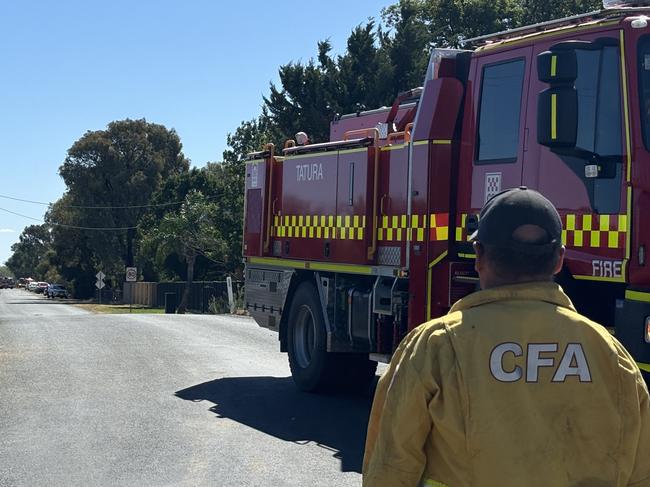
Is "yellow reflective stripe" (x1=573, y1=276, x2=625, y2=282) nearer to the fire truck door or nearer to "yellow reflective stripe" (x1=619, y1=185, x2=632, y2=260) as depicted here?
"yellow reflective stripe" (x1=619, y1=185, x2=632, y2=260)

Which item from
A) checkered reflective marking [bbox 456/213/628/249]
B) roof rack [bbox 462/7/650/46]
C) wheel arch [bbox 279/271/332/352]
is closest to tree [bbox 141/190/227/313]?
wheel arch [bbox 279/271/332/352]

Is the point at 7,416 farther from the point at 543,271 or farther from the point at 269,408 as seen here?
the point at 543,271

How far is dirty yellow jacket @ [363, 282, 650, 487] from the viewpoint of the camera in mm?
2604

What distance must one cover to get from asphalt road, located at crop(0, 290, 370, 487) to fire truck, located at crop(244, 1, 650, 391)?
90 centimetres

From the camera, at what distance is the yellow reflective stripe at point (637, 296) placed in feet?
22.6

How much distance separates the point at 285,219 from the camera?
481 inches

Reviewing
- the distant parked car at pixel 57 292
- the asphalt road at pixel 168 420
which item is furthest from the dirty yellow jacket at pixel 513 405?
the distant parked car at pixel 57 292

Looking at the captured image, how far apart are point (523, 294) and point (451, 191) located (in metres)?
6.32

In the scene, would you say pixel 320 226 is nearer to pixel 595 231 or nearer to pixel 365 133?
pixel 365 133

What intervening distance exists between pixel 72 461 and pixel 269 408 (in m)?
2.96

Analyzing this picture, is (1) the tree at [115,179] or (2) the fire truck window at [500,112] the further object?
(1) the tree at [115,179]

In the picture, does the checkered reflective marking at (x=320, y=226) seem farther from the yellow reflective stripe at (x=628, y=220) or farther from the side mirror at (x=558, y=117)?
the yellow reflective stripe at (x=628, y=220)

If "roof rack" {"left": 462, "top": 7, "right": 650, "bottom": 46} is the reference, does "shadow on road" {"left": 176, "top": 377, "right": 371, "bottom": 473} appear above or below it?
below

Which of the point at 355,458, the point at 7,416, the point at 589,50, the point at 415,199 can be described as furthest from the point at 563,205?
the point at 7,416
